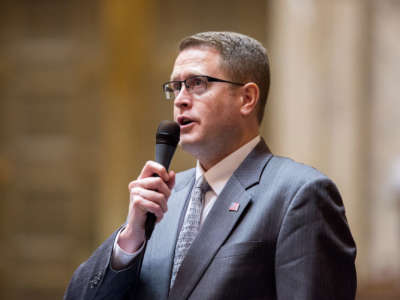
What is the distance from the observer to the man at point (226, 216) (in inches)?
63.1

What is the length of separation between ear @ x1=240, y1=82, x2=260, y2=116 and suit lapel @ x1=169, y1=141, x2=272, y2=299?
7.4 inches

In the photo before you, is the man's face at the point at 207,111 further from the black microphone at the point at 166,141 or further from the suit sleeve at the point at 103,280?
the suit sleeve at the point at 103,280

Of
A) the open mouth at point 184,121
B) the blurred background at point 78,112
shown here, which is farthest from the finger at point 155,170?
the blurred background at point 78,112

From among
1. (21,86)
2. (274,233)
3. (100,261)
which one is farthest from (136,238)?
(21,86)

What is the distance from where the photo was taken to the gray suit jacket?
1.58 metres

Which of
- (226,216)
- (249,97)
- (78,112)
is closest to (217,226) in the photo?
(226,216)

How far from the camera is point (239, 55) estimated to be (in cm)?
194

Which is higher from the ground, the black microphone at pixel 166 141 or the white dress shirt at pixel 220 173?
the black microphone at pixel 166 141

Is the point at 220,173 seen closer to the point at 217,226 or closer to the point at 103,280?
the point at 217,226

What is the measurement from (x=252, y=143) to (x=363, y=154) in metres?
2.95

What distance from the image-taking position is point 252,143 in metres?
1.96

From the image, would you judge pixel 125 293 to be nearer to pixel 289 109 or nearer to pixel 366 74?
pixel 289 109

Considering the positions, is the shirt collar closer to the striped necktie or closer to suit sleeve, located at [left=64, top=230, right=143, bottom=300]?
the striped necktie

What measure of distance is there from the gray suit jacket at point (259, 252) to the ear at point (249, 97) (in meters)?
0.19
